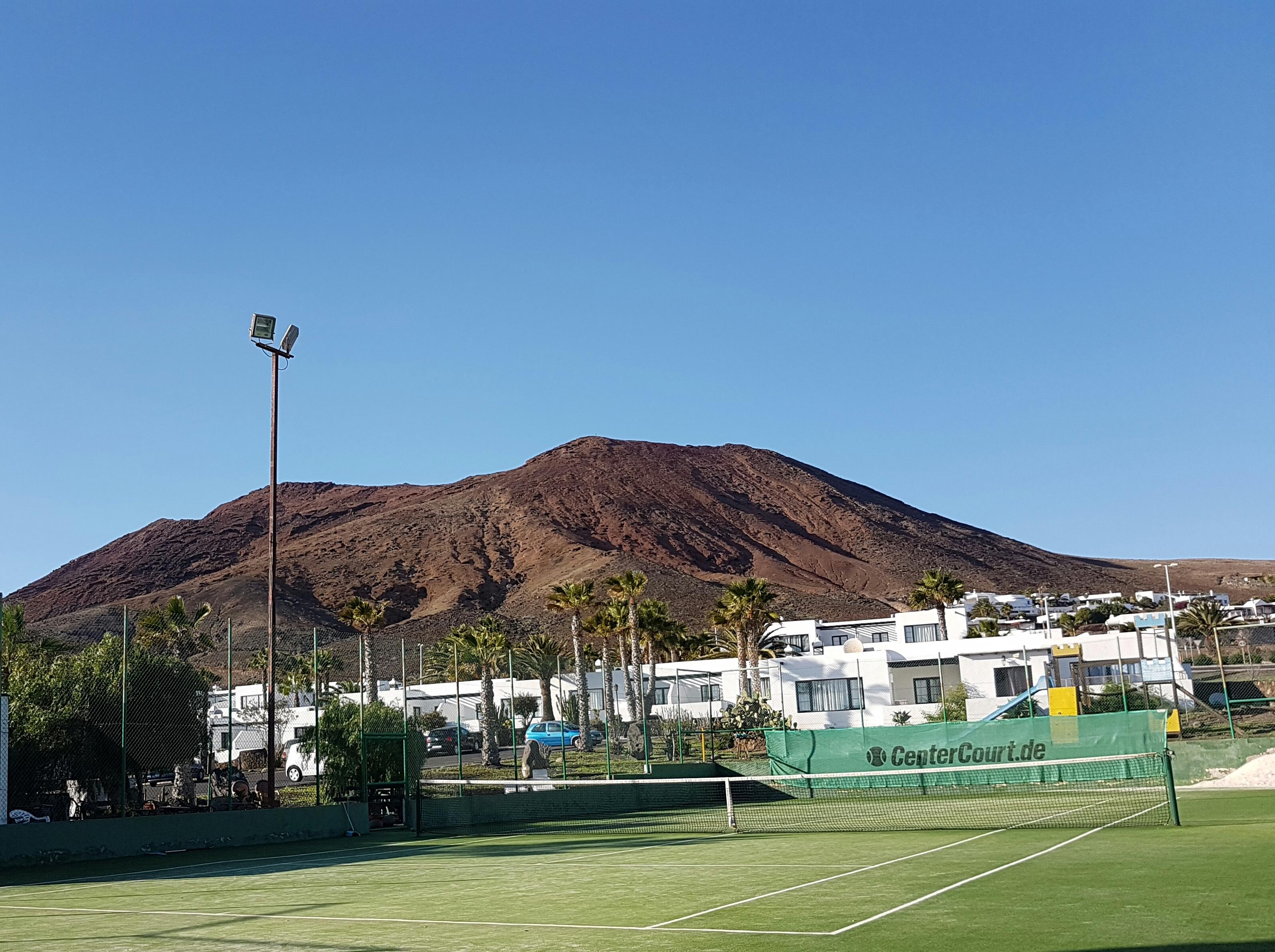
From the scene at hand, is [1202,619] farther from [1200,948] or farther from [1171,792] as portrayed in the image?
[1200,948]

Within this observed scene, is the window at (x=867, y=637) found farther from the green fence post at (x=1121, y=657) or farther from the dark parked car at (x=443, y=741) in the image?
the dark parked car at (x=443, y=741)

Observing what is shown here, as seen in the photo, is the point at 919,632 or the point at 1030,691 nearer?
the point at 1030,691

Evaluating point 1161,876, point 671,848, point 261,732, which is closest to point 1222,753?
point 671,848

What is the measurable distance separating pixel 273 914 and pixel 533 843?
9.92 meters

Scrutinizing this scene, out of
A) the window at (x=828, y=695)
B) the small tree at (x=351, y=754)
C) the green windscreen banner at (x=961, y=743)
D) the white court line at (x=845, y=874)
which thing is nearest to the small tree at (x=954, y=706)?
the window at (x=828, y=695)

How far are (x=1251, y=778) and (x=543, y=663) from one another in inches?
1729

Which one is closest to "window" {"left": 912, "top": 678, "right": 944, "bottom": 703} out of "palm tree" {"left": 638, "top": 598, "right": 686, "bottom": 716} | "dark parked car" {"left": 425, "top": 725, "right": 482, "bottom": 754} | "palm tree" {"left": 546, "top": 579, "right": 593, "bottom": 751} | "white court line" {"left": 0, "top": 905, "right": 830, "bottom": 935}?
"palm tree" {"left": 638, "top": 598, "right": 686, "bottom": 716}

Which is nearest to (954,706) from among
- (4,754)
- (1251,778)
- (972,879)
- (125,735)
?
(1251,778)

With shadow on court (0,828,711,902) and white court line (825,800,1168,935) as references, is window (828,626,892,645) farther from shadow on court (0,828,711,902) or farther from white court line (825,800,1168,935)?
white court line (825,800,1168,935)

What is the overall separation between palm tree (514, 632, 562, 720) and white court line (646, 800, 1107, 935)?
4439 cm

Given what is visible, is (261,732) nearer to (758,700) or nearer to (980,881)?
(758,700)

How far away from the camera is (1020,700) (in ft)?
138

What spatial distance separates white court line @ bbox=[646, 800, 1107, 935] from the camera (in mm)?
10539

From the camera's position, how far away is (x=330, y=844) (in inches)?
912
